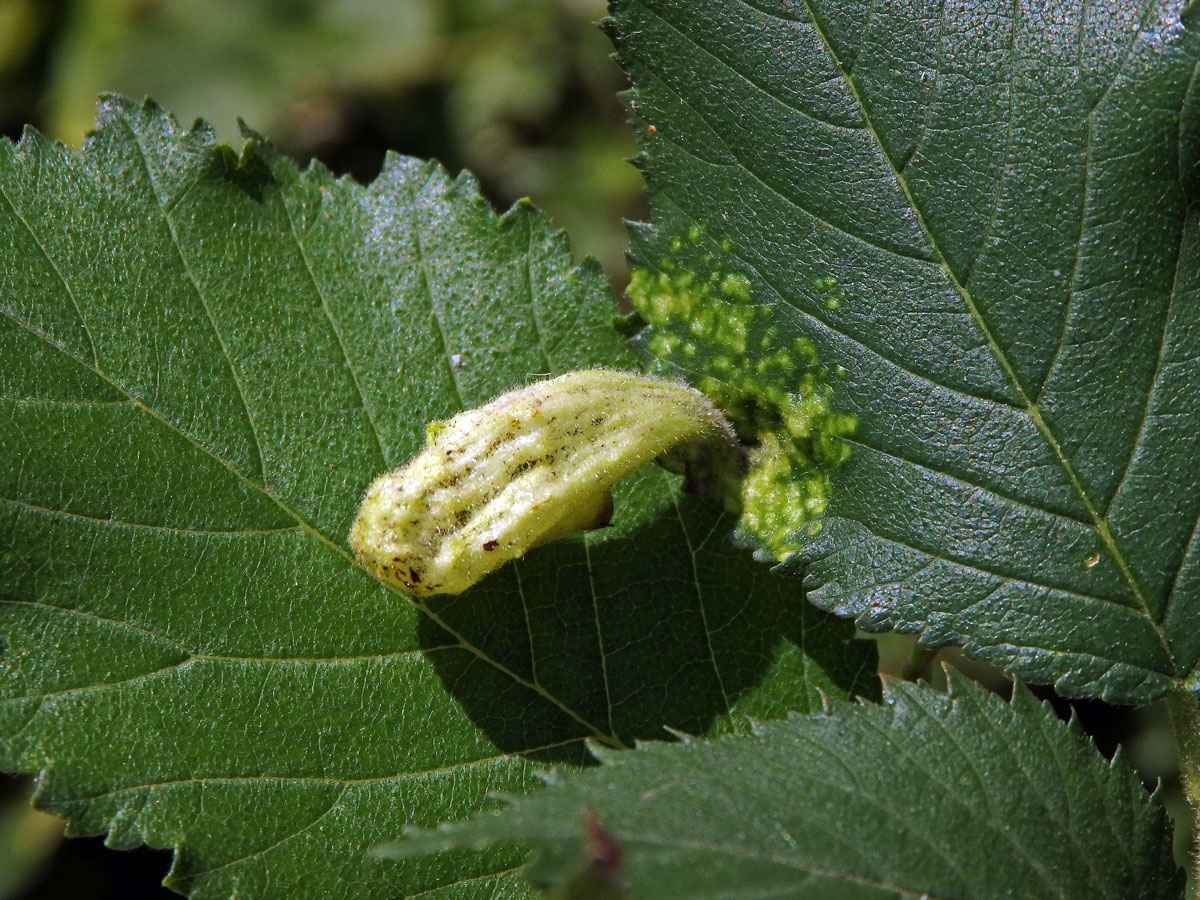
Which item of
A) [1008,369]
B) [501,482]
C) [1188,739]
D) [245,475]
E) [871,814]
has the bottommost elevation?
[1188,739]

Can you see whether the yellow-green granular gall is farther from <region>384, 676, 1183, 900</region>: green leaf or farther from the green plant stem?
the green plant stem

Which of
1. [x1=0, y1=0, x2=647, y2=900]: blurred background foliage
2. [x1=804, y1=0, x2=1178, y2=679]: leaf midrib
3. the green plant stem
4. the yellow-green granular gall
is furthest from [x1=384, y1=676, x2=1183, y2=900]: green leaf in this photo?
[x1=0, y1=0, x2=647, y2=900]: blurred background foliage

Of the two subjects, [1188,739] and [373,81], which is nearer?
[1188,739]

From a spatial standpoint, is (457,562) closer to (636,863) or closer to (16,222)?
(636,863)

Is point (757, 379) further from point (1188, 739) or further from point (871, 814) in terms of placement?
point (1188, 739)

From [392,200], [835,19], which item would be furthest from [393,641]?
[835,19]

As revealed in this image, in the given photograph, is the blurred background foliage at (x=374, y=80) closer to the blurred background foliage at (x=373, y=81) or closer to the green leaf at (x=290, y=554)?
the blurred background foliage at (x=373, y=81)

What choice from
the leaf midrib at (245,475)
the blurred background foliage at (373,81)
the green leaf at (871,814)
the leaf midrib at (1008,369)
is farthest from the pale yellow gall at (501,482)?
the blurred background foliage at (373,81)

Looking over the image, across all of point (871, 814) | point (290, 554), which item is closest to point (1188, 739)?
point (871, 814)
